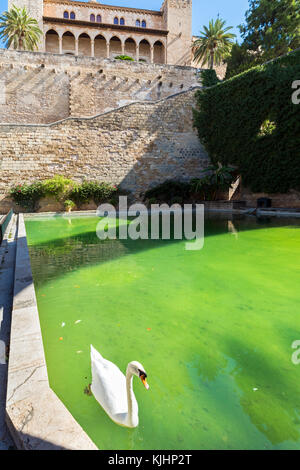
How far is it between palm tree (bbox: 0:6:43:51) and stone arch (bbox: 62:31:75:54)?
25.0 feet

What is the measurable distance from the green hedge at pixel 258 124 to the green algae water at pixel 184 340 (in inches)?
373

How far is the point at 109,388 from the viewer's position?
1742 mm

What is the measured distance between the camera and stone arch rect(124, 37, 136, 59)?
106 feet

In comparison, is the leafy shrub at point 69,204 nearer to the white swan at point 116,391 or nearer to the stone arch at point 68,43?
the white swan at point 116,391

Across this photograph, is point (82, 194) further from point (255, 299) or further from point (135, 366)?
point (135, 366)

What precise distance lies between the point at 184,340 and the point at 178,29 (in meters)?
38.6

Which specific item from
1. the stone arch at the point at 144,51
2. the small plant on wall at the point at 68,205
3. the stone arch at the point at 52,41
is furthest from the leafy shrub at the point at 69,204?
the stone arch at the point at 144,51

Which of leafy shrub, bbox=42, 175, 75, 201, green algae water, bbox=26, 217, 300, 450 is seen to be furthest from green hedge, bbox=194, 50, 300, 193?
green algae water, bbox=26, 217, 300, 450

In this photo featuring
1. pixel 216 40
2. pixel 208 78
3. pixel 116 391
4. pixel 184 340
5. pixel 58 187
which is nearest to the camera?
pixel 116 391

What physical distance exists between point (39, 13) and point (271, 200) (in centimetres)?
3182

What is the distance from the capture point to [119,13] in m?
33.2

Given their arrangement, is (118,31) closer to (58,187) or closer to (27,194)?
(58,187)

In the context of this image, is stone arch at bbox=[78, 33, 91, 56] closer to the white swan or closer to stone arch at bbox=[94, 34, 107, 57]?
stone arch at bbox=[94, 34, 107, 57]

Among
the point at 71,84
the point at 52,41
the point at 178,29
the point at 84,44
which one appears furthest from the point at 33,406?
the point at 178,29
